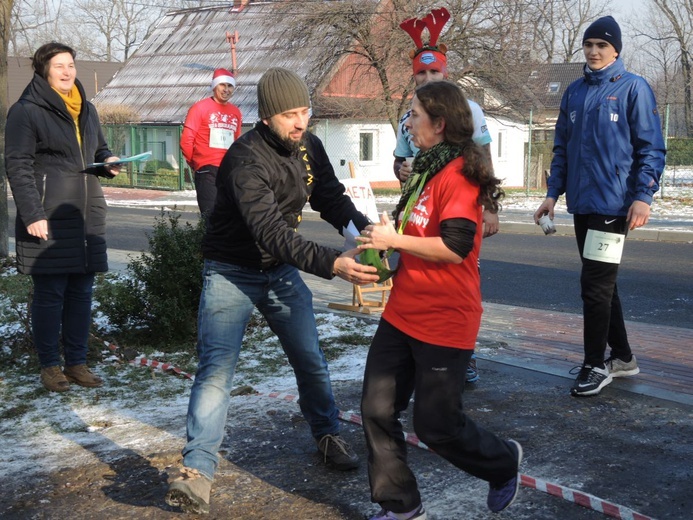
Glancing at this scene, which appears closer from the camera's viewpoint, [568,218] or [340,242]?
[340,242]

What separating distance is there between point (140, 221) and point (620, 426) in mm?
15808

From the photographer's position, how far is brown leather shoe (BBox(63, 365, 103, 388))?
554cm

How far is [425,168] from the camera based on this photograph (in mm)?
3465

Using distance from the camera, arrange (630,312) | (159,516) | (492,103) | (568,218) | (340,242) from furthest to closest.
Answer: (492,103) → (568,218) → (340,242) → (630,312) → (159,516)

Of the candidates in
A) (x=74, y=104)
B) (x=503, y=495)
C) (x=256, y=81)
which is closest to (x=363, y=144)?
(x=256, y=81)

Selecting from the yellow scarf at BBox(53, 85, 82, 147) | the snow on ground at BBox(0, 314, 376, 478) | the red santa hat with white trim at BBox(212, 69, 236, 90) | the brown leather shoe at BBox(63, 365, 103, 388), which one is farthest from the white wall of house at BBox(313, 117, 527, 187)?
the brown leather shoe at BBox(63, 365, 103, 388)

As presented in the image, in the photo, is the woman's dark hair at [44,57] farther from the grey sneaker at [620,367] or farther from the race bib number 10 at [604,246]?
the grey sneaker at [620,367]

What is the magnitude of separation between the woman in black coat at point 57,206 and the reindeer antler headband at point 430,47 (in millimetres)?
2041

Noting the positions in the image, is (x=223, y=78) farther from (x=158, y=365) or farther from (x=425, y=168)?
(x=425, y=168)

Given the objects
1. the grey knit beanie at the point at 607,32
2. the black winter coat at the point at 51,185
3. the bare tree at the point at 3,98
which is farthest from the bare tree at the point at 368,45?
the black winter coat at the point at 51,185

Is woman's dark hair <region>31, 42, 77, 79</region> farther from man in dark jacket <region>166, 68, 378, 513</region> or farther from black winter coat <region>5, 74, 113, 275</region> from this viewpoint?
man in dark jacket <region>166, 68, 378, 513</region>

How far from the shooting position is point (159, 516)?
12.0 feet

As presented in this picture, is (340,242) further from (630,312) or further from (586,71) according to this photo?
(586,71)

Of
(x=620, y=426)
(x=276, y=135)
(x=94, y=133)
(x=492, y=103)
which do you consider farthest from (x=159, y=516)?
(x=492, y=103)
